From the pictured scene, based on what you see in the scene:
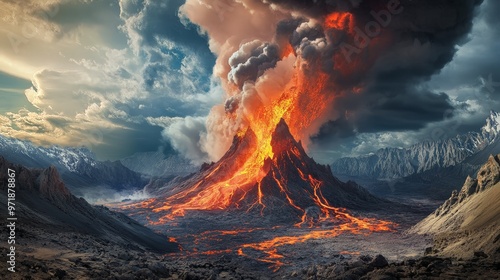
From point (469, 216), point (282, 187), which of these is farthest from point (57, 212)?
point (282, 187)

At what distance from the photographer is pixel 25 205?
173 feet

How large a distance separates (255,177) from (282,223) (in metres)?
48.7

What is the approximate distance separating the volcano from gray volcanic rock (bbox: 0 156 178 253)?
43.5 m

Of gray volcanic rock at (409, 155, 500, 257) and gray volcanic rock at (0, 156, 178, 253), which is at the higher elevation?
gray volcanic rock at (0, 156, 178, 253)

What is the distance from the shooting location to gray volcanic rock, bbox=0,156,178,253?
5001 centimetres

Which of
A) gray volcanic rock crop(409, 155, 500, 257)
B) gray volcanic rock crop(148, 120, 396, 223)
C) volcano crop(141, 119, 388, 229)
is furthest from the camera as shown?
gray volcanic rock crop(148, 120, 396, 223)

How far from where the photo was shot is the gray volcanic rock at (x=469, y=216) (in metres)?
40.5

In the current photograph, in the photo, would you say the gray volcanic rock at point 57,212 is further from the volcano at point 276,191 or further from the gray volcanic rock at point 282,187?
the gray volcanic rock at point 282,187

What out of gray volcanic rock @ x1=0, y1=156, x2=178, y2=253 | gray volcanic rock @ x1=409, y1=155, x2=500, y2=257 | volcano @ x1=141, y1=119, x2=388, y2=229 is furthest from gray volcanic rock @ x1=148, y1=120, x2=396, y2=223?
gray volcanic rock @ x1=0, y1=156, x2=178, y2=253

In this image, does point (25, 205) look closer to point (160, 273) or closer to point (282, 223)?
point (160, 273)

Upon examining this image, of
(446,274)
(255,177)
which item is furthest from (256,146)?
(446,274)

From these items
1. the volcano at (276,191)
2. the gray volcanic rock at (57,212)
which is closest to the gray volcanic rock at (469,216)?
the volcano at (276,191)

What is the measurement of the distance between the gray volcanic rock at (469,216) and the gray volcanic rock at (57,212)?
50331 mm

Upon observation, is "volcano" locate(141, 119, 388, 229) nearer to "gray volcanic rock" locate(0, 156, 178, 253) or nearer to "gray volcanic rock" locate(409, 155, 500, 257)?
"gray volcanic rock" locate(409, 155, 500, 257)
